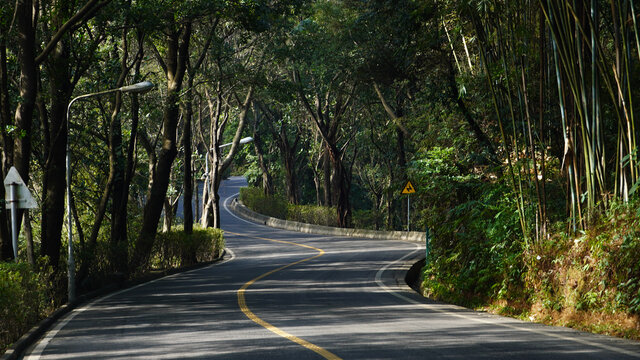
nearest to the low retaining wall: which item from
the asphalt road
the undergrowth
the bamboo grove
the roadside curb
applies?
the roadside curb

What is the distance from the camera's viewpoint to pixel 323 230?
47.4 meters

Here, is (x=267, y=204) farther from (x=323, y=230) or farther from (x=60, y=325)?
(x=60, y=325)

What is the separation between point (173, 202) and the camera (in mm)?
39344

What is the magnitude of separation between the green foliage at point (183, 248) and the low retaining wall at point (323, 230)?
35.3ft

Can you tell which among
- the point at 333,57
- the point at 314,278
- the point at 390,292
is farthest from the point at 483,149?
the point at 333,57

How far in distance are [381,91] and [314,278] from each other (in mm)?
13244

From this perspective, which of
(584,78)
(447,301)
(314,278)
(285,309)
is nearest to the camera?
(584,78)

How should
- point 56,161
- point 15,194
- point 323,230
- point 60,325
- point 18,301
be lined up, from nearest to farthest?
1. point 18,301
2. point 60,325
3. point 15,194
4. point 56,161
5. point 323,230

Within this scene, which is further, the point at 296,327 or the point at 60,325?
the point at 60,325

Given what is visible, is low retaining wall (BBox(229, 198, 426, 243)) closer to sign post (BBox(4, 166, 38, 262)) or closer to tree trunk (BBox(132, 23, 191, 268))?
tree trunk (BBox(132, 23, 191, 268))

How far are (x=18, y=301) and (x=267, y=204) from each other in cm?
4819

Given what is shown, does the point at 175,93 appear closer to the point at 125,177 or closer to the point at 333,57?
the point at 125,177

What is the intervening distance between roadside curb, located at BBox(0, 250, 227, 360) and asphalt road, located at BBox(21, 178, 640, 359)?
25 centimetres

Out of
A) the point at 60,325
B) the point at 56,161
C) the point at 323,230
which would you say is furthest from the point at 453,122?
the point at 323,230
